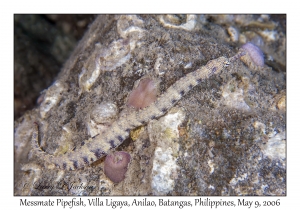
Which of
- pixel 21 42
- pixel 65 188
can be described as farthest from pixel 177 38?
pixel 21 42

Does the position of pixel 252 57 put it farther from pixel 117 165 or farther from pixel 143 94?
pixel 117 165

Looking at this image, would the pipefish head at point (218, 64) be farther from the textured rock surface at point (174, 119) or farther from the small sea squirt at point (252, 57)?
the small sea squirt at point (252, 57)

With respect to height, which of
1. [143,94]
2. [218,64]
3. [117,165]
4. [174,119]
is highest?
[218,64]

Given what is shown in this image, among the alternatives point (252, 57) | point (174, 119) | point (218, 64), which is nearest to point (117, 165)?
point (174, 119)

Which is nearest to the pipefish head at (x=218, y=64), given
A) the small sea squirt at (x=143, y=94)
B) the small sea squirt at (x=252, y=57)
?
the small sea squirt at (x=252, y=57)

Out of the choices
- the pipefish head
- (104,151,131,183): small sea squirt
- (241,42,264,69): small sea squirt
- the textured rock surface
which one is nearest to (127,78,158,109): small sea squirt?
the textured rock surface
